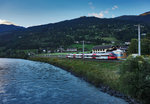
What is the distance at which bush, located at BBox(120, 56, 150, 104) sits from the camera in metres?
15.0

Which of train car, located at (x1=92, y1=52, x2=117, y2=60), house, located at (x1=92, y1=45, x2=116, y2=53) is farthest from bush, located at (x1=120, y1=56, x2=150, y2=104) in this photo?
house, located at (x1=92, y1=45, x2=116, y2=53)

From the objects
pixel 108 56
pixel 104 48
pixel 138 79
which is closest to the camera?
pixel 138 79

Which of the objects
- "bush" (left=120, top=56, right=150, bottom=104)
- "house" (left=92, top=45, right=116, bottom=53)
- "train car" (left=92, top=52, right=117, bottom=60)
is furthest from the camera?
"house" (left=92, top=45, right=116, bottom=53)

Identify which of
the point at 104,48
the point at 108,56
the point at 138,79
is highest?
the point at 104,48

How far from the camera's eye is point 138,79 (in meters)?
15.4

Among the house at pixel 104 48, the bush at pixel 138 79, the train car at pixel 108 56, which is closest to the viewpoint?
the bush at pixel 138 79

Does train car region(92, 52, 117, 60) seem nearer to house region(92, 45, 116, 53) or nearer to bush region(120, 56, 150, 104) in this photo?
bush region(120, 56, 150, 104)

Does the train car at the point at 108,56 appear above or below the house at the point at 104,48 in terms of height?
below

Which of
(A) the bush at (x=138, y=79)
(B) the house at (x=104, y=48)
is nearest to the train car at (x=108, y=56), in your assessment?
(A) the bush at (x=138, y=79)

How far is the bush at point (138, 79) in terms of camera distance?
15.0 metres

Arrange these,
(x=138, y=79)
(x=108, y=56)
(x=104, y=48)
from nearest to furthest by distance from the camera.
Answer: (x=138, y=79) → (x=108, y=56) → (x=104, y=48)

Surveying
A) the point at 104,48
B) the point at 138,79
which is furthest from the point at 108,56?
the point at 104,48

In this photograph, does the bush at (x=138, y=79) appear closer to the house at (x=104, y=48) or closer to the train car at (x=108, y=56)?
the train car at (x=108, y=56)

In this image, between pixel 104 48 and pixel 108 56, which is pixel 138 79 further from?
pixel 104 48
